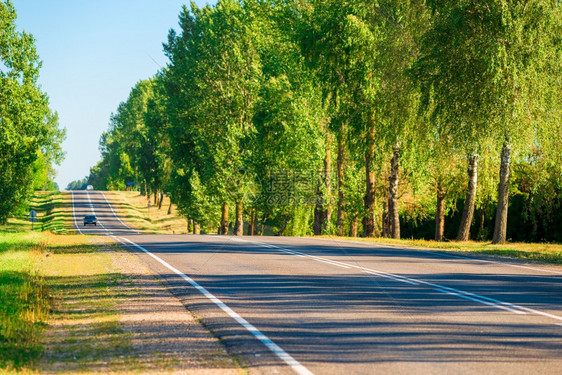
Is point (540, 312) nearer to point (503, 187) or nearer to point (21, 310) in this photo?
point (21, 310)

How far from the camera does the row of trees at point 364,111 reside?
20.3 m

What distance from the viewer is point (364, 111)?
28.5 m

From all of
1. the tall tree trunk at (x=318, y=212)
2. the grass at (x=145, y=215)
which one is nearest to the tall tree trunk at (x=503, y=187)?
the tall tree trunk at (x=318, y=212)

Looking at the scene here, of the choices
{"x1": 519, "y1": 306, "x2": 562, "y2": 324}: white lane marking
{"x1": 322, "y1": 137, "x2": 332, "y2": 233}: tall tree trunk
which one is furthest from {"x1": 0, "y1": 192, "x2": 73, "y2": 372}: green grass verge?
{"x1": 322, "y1": 137, "x2": 332, "y2": 233}: tall tree trunk

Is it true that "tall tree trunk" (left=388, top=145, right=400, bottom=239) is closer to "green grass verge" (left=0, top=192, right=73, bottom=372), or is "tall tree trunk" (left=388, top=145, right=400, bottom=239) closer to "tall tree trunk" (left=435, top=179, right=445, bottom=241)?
"tall tree trunk" (left=435, top=179, right=445, bottom=241)

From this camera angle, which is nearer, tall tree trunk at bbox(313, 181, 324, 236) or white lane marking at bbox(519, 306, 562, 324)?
white lane marking at bbox(519, 306, 562, 324)

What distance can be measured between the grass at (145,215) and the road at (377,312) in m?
55.7

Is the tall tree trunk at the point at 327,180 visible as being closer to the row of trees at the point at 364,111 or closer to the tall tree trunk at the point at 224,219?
the row of trees at the point at 364,111

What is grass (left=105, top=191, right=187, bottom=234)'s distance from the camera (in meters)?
75.4

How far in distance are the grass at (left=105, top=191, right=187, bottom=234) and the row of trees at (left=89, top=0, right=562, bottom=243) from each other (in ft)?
66.7

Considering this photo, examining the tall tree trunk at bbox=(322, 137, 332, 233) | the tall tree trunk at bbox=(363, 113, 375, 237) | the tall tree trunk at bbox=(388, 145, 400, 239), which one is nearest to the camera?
the tall tree trunk at bbox=(363, 113, 375, 237)

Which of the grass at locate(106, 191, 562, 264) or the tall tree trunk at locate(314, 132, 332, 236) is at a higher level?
the tall tree trunk at locate(314, 132, 332, 236)

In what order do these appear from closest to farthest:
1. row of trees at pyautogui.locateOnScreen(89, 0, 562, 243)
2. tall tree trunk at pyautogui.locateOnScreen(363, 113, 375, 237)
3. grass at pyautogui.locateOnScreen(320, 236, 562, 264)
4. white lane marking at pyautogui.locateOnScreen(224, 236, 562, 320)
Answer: white lane marking at pyautogui.locateOnScreen(224, 236, 562, 320), grass at pyautogui.locateOnScreen(320, 236, 562, 264), row of trees at pyautogui.locateOnScreen(89, 0, 562, 243), tall tree trunk at pyautogui.locateOnScreen(363, 113, 375, 237)

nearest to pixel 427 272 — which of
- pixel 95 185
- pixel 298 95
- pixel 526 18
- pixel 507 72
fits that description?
pixel 507 72
